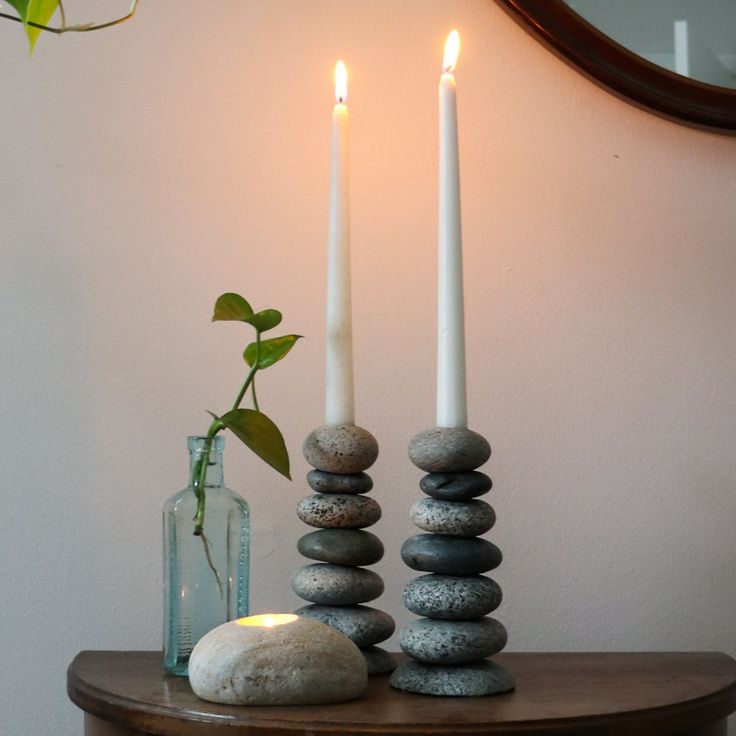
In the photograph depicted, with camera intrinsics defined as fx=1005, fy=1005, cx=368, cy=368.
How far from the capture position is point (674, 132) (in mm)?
877

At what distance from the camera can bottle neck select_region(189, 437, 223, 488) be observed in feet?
2.22

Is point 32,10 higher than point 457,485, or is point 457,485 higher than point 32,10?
point 32,10

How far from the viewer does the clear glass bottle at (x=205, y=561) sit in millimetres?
672

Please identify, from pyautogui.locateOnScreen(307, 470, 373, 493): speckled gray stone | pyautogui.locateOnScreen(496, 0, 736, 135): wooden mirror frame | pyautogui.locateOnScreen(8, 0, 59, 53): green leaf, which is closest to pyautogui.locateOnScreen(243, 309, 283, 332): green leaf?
pyautogui.locateOnScreen(307, 470, 373, 493): speckled gray stone

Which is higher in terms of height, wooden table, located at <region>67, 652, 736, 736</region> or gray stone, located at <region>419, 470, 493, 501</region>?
gray stone, located at <region>419, 470, 493, 501</region>

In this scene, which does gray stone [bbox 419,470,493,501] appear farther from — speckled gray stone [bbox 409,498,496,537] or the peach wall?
the peach wall

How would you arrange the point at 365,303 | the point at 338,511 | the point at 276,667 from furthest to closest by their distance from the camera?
1. the point at 365,303
2. the point at 338,511
3. the point at 276,667

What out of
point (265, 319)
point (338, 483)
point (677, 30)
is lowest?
point (338, 483)

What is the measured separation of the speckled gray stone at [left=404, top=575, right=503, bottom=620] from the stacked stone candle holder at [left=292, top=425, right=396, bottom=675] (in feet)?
0.17

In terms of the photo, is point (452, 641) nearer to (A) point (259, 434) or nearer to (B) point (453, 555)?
(B) point (453, 555)

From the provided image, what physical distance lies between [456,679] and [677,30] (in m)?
0.59

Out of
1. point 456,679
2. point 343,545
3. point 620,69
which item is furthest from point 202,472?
point 620,69

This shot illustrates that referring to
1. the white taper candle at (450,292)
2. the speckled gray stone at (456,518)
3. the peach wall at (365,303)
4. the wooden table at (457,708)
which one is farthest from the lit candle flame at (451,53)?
the wooden table at (457,708)

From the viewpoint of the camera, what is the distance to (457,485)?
0.61 metres
